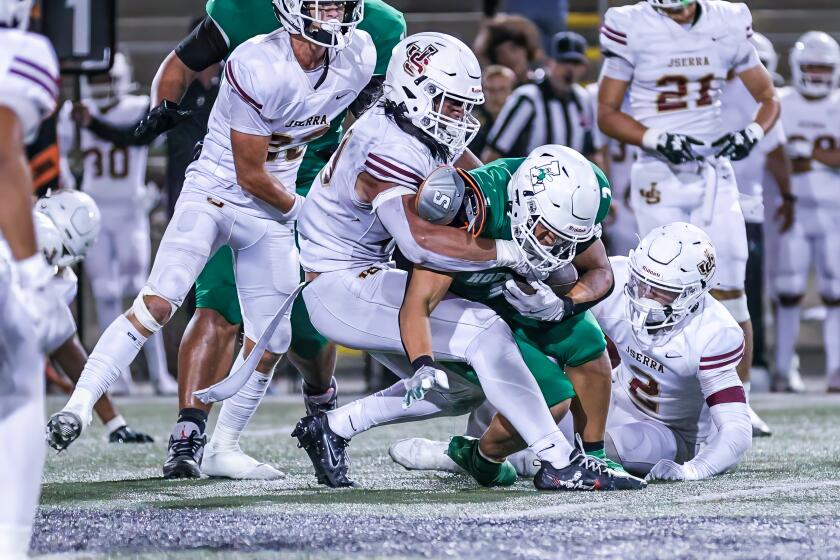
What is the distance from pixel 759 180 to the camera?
25.3 feet

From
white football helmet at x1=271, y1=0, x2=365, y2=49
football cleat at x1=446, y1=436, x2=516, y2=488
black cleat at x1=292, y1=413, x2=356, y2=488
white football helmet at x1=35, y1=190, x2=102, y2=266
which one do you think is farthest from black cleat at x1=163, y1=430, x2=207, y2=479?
white football helmet at x1=35, y1=190, x2=102, y2=266

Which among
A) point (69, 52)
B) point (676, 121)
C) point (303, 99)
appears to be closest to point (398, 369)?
point (303, 99)

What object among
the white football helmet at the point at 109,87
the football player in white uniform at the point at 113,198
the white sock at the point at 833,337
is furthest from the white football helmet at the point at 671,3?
the white football helmet at the point at 109,87

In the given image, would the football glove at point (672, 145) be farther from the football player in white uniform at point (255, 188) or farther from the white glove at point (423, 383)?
the white glove at point (423, 383)

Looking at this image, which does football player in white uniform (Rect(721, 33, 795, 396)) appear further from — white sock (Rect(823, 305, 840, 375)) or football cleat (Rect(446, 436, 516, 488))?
football cleat (Rect(446, 436, 516, 488))

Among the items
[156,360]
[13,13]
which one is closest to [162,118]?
[13,13]

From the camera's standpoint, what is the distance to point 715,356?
4.33 meters

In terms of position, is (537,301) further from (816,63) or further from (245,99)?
(816,63)

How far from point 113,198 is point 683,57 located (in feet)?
13.3

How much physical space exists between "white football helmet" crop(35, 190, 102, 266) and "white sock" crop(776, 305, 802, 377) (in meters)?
4.01

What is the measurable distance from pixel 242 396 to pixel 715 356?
143cm

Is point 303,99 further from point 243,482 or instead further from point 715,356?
point 715,356

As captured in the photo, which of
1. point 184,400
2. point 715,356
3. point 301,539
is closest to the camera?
point 301,539

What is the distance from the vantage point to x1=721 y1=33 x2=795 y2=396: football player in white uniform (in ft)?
22.8
